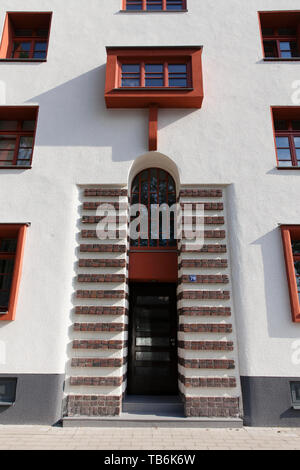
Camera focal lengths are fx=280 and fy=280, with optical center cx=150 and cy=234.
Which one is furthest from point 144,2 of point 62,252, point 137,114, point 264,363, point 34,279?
point 264,363

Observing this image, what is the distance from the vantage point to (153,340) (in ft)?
23.1

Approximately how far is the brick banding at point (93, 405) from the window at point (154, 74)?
745 centimetres

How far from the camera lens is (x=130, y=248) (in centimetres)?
689

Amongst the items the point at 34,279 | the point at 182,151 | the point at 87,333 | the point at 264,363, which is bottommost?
the point at 264,363

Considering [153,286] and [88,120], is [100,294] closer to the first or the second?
[153,286]

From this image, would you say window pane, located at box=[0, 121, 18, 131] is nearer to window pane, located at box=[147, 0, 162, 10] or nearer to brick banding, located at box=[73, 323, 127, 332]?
window pane, located at box=[147, 0, 162, 10]

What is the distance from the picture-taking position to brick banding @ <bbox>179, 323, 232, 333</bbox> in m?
5.81

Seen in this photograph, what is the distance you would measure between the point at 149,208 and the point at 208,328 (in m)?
3.21

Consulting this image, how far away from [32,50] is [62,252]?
21.4 feet

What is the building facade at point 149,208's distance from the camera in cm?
564

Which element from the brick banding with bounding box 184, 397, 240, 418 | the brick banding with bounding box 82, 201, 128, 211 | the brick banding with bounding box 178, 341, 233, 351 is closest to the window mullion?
the brick banding with bounding box 82, 201, 128, 211

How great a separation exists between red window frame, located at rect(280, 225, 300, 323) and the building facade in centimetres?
3

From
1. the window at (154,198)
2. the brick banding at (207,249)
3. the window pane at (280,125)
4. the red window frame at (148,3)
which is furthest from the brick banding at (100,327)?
the red window frame at (148,3)

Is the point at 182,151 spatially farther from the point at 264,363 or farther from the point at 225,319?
the point at 264,363
